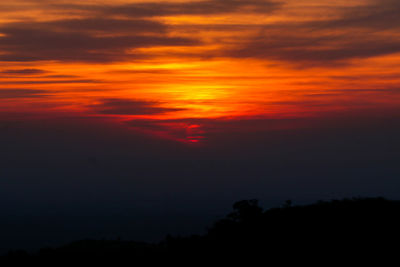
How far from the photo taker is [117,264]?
20.6 meters

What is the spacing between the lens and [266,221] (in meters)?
22.5

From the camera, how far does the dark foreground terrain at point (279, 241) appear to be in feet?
62.3

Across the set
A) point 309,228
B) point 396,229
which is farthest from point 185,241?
point 396,229

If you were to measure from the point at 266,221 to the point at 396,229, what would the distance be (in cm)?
497

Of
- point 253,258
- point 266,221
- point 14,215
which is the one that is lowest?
point 253,258

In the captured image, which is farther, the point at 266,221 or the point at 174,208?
the point at 174,208

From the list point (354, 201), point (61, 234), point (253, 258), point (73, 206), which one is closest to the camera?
point (253, 258)

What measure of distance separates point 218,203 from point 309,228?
11887 cm

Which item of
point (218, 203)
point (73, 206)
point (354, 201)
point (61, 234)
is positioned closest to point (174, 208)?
point (218, 203)

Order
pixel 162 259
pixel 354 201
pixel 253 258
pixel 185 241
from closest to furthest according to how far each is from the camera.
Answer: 1. pixel 253 258
2. pixel 162 259
3. pixel 185 241
4. pixel 354 201

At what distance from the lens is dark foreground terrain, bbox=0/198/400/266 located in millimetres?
18984

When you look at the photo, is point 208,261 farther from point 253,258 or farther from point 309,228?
point 309,228

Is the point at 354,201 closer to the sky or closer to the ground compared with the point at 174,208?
closer to the ground

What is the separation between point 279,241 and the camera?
20.1 meters
